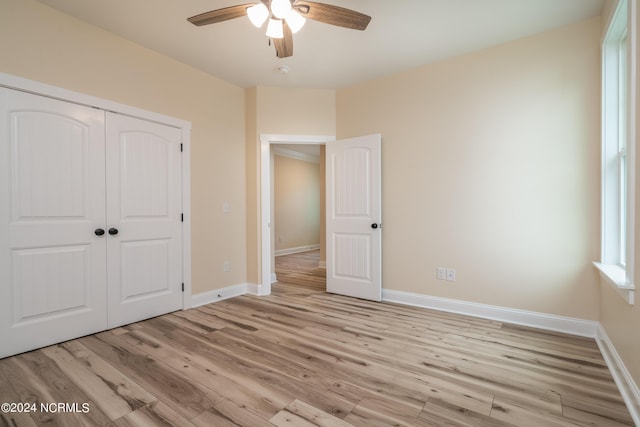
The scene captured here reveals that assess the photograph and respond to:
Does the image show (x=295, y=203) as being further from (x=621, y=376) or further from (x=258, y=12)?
(x=621, y=376)

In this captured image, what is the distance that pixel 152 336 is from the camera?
2.66 m

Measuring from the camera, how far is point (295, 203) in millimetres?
8219

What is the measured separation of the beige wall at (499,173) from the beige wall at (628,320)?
48cm

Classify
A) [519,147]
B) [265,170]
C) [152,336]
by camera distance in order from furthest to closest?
[265,170] < [519,147] < [152,336]

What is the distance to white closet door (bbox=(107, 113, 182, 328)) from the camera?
2.83 metres

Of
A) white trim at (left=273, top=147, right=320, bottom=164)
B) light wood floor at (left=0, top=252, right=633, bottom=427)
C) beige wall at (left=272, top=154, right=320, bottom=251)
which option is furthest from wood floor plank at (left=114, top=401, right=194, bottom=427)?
white trim at (left=273, top=147, right=320, bottom=164)

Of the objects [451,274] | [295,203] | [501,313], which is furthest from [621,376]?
[295,203]

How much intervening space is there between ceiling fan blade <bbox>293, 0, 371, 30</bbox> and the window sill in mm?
2199

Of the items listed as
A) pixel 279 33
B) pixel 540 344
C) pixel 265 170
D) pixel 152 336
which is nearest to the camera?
pixel 279 33

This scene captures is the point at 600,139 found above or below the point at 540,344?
above

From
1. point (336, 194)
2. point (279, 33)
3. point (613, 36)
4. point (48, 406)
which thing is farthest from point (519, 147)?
point (48, 406)

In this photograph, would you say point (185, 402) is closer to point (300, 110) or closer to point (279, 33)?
point (279, 33)

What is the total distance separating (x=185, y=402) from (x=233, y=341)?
0.82 metres

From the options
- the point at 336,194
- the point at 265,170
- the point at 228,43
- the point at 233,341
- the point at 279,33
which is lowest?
the point at 233,341
